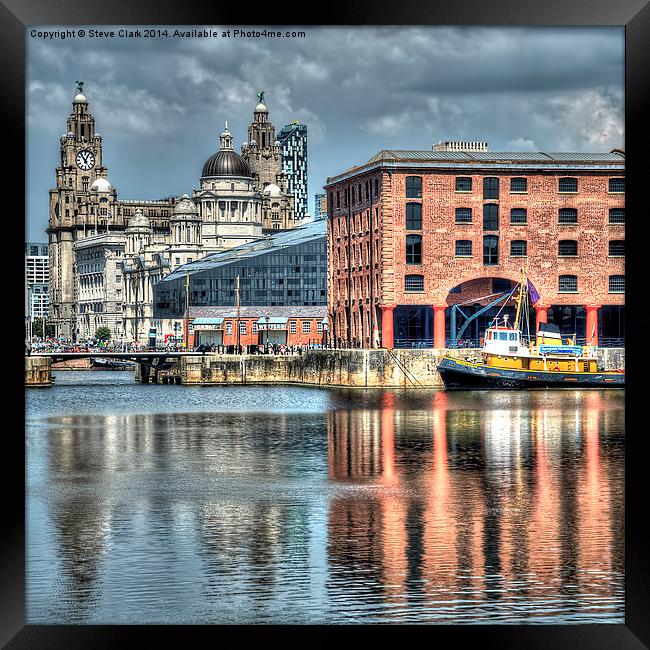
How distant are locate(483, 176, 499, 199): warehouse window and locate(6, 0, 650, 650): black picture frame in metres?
86.3

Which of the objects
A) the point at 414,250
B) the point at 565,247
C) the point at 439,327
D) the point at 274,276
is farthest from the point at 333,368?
the point at 274,276

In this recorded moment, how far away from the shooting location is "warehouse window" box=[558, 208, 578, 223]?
4075 inches

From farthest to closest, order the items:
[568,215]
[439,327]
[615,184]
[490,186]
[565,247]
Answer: [565,247], [568,215], [615,184], [490,186], [439,327]

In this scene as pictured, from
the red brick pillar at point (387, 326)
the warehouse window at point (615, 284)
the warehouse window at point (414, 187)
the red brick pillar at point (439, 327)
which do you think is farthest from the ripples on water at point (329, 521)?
the warehouse window at point (615, 284)

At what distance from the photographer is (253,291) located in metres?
161

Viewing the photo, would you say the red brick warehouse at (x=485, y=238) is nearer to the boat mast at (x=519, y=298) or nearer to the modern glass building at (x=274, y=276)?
the boat mast at (x=519, y=298)

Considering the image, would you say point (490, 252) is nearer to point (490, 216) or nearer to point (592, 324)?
point (490, 216)

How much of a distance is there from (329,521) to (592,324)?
7375 cm

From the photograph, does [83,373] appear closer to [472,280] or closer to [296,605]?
[472,280]

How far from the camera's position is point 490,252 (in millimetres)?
103000

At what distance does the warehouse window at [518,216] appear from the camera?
103m

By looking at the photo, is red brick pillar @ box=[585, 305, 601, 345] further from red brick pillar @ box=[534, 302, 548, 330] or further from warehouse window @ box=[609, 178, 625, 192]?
warehouse window @ box=[609, 178, 625, 192]
